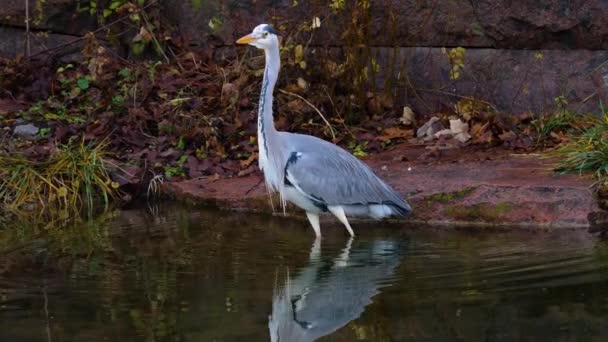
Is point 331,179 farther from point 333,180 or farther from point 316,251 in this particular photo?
point 316,251

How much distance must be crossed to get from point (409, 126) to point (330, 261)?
129 inches

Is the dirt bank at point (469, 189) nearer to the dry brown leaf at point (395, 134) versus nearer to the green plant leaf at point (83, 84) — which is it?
the dry brown leaf at point (395, 134)

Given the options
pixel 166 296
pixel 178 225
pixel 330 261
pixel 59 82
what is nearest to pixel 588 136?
pixel 330 261

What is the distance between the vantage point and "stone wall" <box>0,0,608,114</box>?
30.8 feet

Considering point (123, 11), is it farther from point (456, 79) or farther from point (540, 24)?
point (540, 24)

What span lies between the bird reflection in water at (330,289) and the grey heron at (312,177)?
17.5 inches

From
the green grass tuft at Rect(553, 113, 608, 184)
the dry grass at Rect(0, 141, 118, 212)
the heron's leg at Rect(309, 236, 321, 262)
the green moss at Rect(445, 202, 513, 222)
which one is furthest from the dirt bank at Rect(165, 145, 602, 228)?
the heron's leg at Rect(309, 236, 321, 262)

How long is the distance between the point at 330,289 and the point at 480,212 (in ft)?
6.31

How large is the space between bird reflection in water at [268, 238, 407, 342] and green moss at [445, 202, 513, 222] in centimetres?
68

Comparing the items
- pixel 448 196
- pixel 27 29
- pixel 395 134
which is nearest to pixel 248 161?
pixel 395 134

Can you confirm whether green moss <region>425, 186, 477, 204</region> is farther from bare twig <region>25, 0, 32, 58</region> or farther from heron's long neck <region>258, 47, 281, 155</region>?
bare twig <region>25, 0, 32, 58</region>

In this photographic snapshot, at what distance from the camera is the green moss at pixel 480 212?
739cm

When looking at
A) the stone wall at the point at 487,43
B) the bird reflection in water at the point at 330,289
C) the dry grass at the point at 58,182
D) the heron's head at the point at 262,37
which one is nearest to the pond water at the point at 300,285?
the bird reflection in water at the point at 330,289

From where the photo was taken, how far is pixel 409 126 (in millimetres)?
9555
